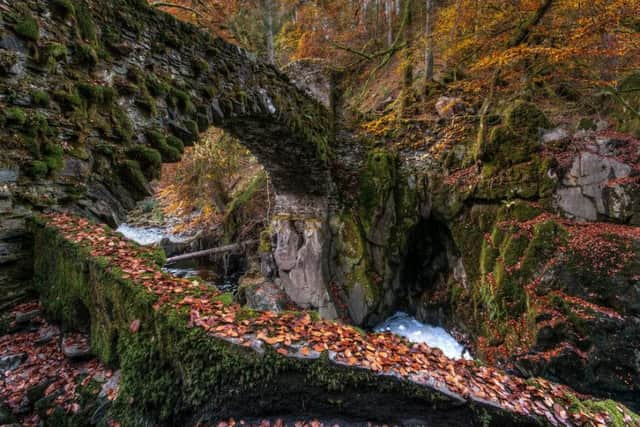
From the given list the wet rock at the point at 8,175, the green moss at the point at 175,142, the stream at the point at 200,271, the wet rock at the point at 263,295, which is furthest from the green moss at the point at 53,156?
the stream at the point at 200,271

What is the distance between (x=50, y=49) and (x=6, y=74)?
0.47 metres

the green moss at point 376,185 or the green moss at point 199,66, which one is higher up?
the green moss at point 199,66

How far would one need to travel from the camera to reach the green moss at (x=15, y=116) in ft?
7.11

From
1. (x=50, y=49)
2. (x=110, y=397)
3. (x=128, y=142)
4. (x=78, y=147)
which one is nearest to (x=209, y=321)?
(x=110, y=397)

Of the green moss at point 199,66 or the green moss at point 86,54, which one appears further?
the green moss at point 199,66

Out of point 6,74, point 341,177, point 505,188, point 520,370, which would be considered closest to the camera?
point 6,74

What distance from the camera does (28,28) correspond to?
2299mm

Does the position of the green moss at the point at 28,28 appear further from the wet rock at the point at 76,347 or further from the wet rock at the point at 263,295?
the wet rock at the point at 263,295

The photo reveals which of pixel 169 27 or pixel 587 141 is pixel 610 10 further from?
pixel 169 27

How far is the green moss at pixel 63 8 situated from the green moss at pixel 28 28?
28 cm

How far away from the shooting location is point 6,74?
219 cm

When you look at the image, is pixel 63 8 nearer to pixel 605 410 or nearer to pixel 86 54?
pixel 86 54

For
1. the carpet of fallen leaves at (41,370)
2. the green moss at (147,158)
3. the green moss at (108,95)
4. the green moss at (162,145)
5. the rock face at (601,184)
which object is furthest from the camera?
the rock face at (601,184)

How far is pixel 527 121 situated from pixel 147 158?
706 cm
